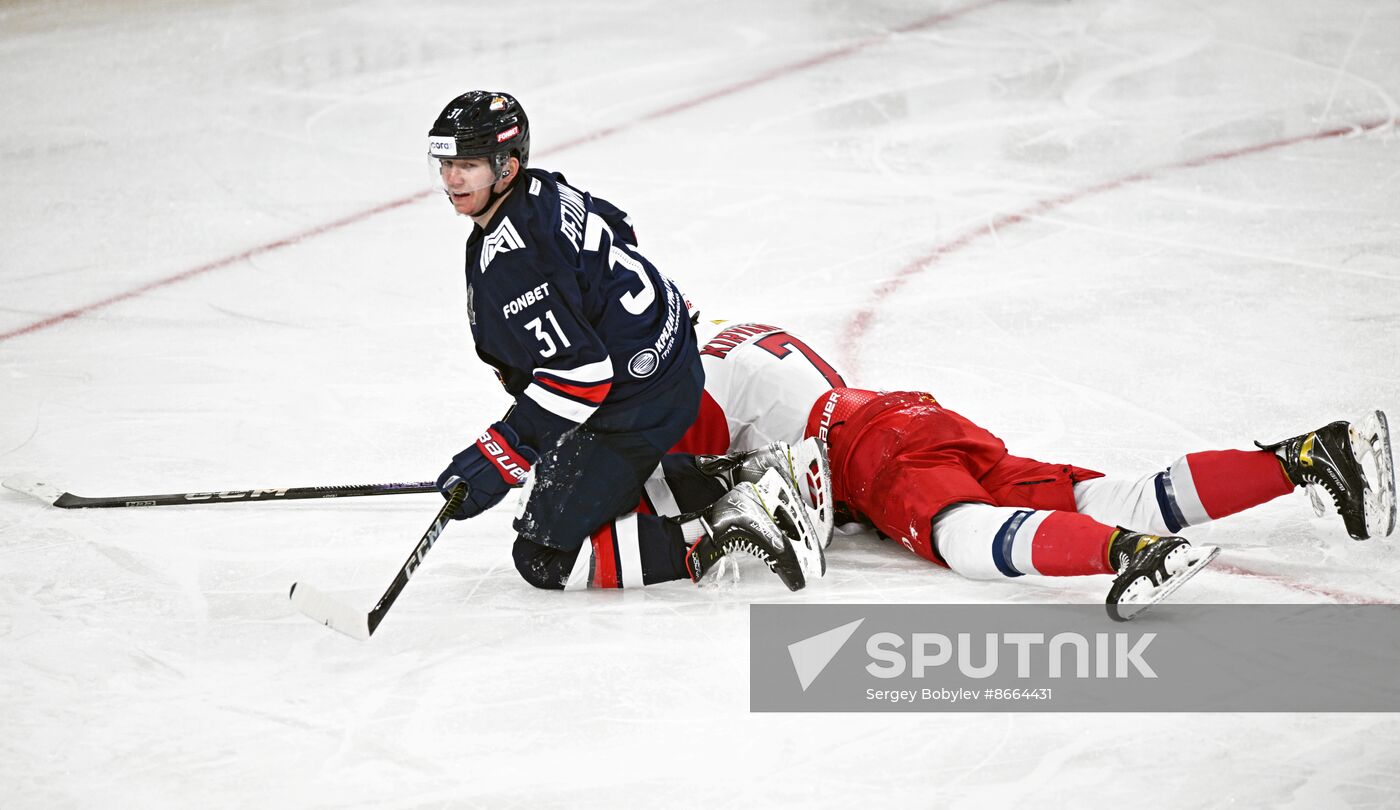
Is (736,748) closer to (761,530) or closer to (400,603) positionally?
(761,530)

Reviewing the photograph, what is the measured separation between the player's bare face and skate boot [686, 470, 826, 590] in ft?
2.39

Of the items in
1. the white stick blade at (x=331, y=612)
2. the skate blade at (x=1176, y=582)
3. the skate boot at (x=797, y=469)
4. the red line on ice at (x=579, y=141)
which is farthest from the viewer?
the red line on ice at (x=579, y=141)

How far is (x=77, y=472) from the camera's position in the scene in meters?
3.32

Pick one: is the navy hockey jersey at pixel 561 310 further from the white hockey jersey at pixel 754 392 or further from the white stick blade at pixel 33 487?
the white stick blade at pixel 33 487

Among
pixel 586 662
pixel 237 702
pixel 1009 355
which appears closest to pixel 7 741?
pixel 237 702

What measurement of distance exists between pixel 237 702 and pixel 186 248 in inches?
106

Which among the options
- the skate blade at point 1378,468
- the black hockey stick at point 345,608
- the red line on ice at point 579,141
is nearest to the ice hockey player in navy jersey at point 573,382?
the black hockey stick at point 345,608

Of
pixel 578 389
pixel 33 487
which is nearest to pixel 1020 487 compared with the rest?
pixel 578 389

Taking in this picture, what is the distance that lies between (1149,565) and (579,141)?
11.9 feet

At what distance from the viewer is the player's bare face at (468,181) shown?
8.62ft

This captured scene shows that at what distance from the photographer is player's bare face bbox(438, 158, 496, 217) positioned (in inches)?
103

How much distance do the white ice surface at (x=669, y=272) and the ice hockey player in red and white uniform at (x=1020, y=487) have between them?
0.11 m

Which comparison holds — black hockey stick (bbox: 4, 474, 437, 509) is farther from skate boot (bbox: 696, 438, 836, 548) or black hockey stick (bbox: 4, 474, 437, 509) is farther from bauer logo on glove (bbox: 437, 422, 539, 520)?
skate boot (bbox: 696, 438, 836, 548)

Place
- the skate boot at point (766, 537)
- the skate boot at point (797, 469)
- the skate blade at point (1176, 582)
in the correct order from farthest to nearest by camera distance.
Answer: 1. the skate boot at point (797, 469)
2. the skate boot at point (766, 537)
3. the skate blade at point (1176, 582)
